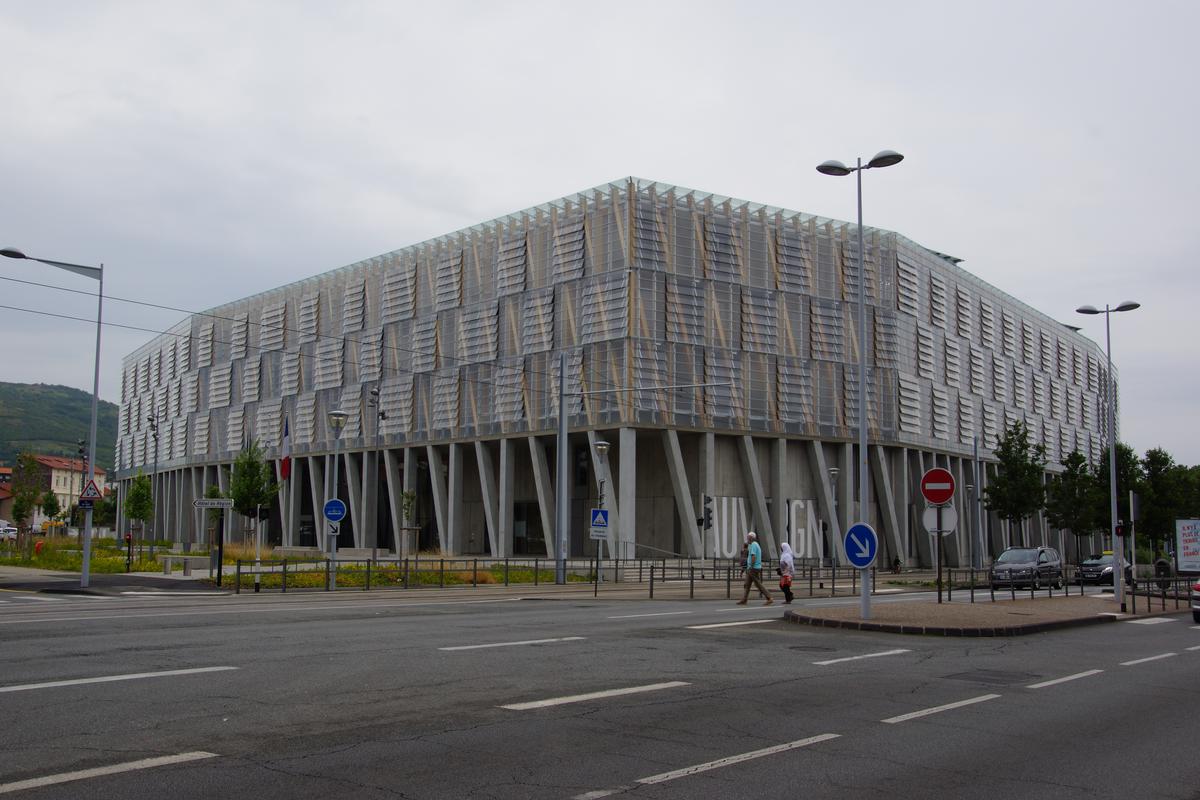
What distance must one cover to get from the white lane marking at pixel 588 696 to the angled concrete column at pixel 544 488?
156 feet

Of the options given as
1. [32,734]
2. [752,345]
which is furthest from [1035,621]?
[752,345]

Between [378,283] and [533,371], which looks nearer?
[533,371]

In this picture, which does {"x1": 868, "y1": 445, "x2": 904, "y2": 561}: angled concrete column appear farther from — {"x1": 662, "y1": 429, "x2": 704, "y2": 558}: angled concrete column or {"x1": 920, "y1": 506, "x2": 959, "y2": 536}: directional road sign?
{"x1": 920, "y1": 506, "x2": 959, "y2": 536}: directional road sign

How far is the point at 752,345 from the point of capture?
5809 centimetres

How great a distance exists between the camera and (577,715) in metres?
9.16

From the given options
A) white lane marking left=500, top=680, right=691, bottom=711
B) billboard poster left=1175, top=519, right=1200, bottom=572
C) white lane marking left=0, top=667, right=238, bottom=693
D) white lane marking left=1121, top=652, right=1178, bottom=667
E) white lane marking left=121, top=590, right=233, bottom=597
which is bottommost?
white lane marking left=121, top=590, right=233, bottom=597

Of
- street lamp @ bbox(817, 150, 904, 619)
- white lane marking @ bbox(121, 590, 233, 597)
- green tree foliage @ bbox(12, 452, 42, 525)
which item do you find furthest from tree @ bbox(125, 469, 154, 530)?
street lamp @ bbox(817, 150, 904, 619)

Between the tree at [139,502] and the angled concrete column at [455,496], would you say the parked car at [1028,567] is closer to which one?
the angled concrete column at [455,496]

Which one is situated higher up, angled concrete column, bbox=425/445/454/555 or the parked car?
angled concrete column, bbox=425/445/454/555

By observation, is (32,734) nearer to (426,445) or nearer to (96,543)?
(426,445)

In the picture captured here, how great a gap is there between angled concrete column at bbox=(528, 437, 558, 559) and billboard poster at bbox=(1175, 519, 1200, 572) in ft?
110

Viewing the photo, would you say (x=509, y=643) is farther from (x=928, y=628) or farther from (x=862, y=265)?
(x=862, y=265)

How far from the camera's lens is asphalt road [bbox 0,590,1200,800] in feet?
22.4

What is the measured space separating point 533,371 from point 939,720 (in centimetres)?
5006
